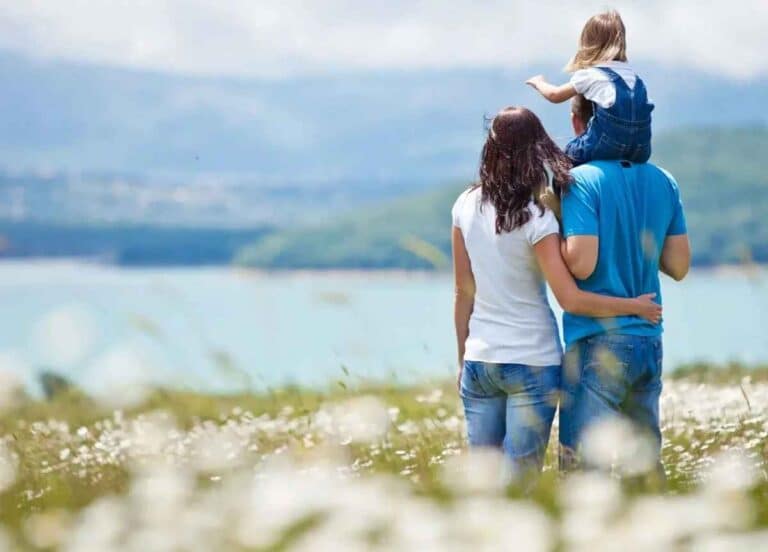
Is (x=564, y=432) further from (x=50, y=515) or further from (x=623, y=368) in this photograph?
(x=50, y=515)

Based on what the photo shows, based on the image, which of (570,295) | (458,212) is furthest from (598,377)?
(458,212)

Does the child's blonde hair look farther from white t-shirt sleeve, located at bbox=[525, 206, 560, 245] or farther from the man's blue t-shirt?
white t-shirt sleeve, located at bbox=[525, 206, 560, 245]

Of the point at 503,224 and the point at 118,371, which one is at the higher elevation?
the point at 503,224

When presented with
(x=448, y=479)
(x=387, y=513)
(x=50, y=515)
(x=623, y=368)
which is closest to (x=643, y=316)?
(x=623, y=368)

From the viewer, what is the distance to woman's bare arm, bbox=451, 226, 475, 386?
509cm

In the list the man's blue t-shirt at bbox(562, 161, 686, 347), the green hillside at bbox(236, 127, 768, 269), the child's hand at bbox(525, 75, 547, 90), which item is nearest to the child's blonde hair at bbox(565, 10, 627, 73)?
the child's hand at bbox(525, 75, 547, 90)

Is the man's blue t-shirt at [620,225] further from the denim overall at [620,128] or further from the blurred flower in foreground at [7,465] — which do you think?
the blurred flower in foreground at [7,465]

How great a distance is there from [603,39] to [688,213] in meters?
185

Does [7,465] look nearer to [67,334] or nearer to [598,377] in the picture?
[67,334]

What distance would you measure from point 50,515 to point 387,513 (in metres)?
1.56

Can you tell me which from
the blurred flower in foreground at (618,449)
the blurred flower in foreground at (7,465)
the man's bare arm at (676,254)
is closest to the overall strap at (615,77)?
the man's bare arm at (676,254)

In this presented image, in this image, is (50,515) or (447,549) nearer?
(447,549)

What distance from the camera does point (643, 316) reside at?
4.97 meters

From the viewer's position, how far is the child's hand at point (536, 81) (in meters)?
5.43
